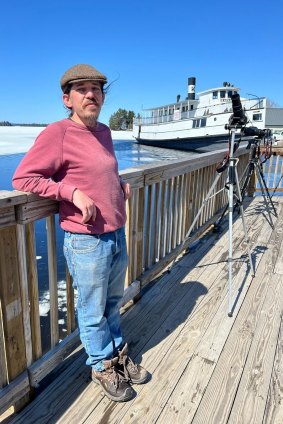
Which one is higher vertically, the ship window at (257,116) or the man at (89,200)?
the ship window at (257,116)

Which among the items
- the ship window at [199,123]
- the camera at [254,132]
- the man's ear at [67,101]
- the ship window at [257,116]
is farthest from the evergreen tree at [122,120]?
the man's ear at [67,101]

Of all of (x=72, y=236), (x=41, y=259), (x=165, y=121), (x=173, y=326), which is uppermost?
(x=165, y=121)

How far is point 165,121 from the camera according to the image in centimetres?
3031

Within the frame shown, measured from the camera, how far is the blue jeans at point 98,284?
4.76ft

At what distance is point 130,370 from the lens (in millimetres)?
1699

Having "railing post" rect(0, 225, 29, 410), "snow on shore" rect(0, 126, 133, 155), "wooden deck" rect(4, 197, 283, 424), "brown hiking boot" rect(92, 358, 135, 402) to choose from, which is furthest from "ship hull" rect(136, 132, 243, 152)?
"railing post" rect(0, 225, 29, 410)

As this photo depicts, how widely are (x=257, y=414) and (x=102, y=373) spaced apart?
0.75 metres

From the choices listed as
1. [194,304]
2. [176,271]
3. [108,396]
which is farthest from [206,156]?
[108,396]

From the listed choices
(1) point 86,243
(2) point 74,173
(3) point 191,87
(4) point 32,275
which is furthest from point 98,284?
(3) point 191,87

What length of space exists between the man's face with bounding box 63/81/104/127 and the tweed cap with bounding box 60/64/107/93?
0.03 m

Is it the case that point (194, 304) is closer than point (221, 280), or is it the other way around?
point (194, 304)

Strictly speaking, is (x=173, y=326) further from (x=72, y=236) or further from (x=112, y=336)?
(x=72, y=236)

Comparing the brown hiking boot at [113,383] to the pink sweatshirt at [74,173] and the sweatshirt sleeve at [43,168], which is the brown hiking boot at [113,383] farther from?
the sweatshirt sleeve at [43,168]

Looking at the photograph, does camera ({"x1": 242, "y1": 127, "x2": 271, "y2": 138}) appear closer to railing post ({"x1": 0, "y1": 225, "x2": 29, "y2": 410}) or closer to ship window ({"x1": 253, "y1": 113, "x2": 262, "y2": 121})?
railing post ({"x1": 0, "y1": 225, "x2": 29, "y2": 410})
